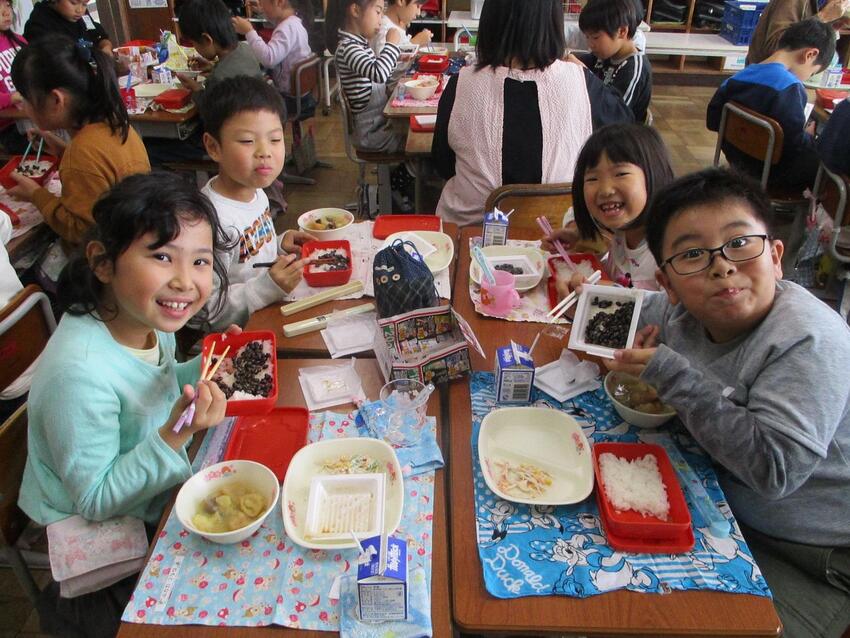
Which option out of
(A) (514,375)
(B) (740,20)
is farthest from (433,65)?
(B) (740,20)

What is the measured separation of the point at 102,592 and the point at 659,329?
1.40 metres

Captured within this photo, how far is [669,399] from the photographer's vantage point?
1195mm

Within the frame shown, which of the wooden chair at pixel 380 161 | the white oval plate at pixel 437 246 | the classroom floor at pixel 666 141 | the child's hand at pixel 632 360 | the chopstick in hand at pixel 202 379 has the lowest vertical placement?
the classroom floor at pixel 666 141

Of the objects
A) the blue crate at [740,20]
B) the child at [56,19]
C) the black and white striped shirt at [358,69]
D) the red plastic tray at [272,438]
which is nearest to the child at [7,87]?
the child at [56,19]

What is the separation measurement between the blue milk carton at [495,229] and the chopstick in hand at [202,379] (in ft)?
3.19

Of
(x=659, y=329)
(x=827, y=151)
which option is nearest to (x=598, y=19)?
Answer: (x=827, y=151)

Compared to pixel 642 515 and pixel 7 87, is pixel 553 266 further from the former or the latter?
pixel 7 87

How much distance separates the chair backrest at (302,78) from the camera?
4.26 meters

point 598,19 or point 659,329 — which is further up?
point 598,19

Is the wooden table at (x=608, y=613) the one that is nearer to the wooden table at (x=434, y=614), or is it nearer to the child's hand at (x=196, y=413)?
the wooden table at (x=434, y=614)

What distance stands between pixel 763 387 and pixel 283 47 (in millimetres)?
4385

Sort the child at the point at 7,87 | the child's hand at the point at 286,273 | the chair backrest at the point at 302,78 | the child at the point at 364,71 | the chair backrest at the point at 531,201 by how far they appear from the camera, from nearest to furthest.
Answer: the child's hand at the point at 286,273
the chair backrest at the point at 531,201
the child at the point at 7,87
the child at the point at 364,71
the chair backrest at the point at 302,78

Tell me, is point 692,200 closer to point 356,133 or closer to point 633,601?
point 633,601

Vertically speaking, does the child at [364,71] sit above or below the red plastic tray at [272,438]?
above
